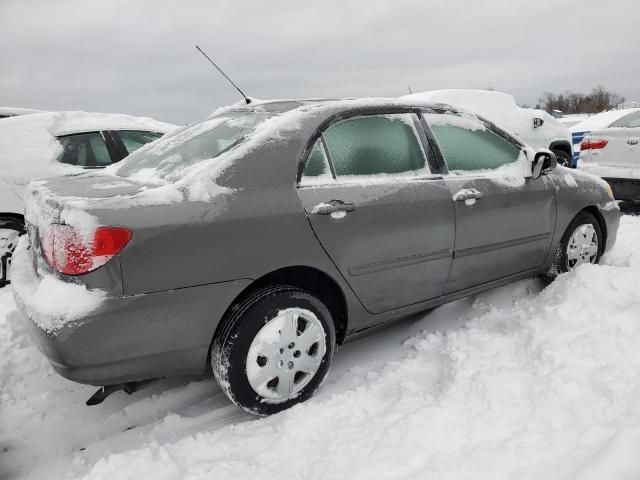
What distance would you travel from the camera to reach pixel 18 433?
2561 mm

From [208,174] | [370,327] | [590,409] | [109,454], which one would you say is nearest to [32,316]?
[109,454]

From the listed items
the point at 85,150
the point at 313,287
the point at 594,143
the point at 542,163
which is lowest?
the point at 313,287

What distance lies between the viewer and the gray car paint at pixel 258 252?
215 cm

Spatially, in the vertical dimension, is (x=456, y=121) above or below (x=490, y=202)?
above

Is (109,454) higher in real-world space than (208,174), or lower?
lower

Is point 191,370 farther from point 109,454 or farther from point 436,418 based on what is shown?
point 436,418

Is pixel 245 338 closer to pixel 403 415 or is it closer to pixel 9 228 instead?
pixel 403 415

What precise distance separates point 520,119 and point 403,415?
26.9 ft

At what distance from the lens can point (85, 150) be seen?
208 inches

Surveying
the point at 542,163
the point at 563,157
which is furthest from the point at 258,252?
the point at 563,157

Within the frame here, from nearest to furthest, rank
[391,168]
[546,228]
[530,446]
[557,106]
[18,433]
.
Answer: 1. [530,446]
2. [18,433]
3. [391,168]
4. [546,228]
5. [557,106]

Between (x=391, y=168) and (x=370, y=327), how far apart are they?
36.0 inches

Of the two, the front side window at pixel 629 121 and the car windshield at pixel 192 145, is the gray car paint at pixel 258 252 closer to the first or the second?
the car windshield at pixel 192 145

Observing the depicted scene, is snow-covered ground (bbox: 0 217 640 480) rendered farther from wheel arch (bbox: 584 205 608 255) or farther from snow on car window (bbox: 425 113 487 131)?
snow on car window (bbox: 425 113 487 131)
